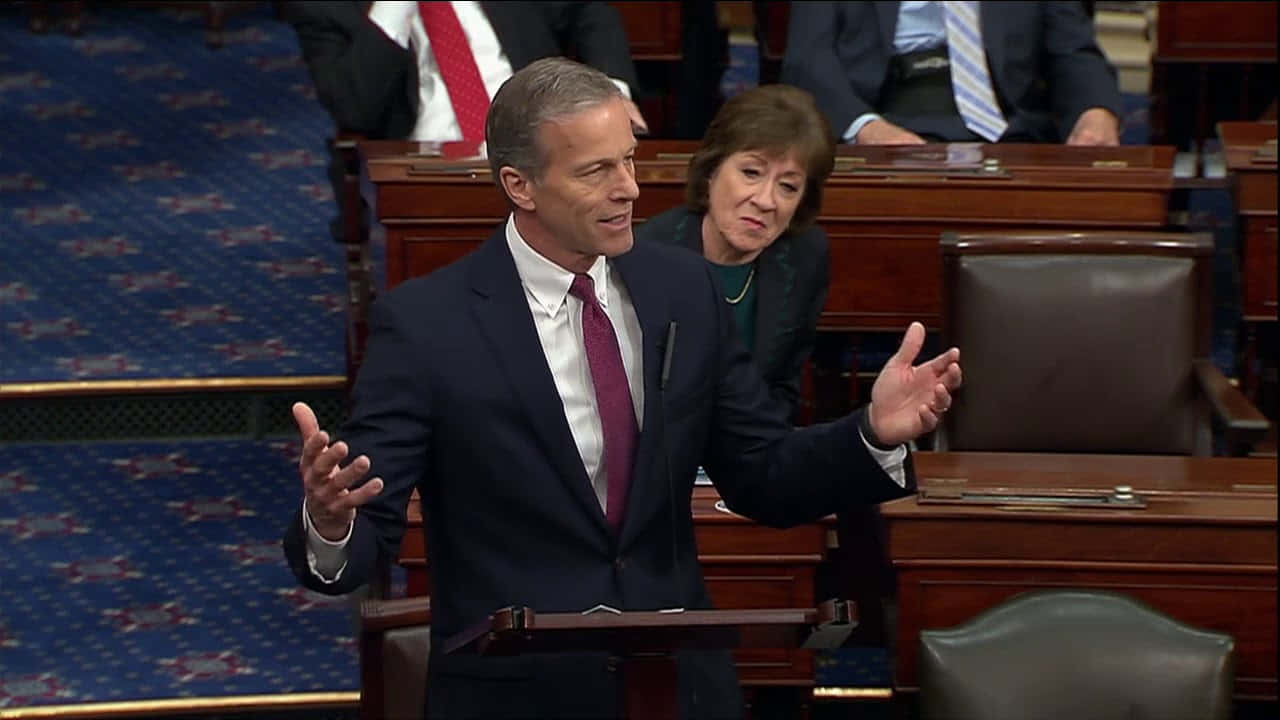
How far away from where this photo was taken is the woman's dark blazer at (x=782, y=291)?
87.4 inches

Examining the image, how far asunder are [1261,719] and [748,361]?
745 millimetres

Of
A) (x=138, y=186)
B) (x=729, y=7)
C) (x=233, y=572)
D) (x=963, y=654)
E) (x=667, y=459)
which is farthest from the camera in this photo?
(x=729, y=7)

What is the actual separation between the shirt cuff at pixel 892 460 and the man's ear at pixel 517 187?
0.88 ft

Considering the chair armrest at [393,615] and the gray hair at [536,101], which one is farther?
the chair armrest at [393,615]

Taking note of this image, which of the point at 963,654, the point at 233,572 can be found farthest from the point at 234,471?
the point at 963,654

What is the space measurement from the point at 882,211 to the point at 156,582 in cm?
92

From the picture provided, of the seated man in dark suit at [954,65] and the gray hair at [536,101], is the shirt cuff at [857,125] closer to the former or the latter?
the seated man in dark suit at [954,65]

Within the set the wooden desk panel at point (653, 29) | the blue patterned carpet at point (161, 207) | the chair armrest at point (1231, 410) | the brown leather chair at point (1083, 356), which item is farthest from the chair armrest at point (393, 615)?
the wooden desk panel at point (653, 29)

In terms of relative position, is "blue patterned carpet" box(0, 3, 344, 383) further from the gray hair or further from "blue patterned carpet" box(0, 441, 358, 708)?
the gray hair

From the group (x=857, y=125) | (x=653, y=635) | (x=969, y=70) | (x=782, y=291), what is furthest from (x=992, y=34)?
(x=653, y=635)

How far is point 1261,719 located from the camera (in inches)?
77.8

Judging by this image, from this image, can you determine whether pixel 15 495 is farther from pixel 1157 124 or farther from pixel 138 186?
pixel 1157 124

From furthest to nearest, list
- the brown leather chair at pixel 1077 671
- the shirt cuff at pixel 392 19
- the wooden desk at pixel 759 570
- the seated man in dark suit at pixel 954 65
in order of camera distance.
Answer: the seated man in dark suit at pixel 954 65
the shirt cuff at pixel 392 19
the wooden desk at pixel 759 570
the brown leather chair at pixel 1077 671

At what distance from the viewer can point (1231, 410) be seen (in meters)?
2.17
